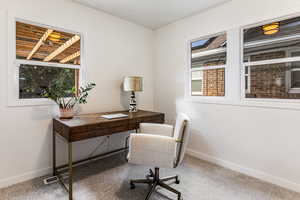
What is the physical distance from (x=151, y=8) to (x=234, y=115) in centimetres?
209

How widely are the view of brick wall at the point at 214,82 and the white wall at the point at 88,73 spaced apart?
1187 mm

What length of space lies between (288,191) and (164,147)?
1607mm

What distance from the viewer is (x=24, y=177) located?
78.9 inches

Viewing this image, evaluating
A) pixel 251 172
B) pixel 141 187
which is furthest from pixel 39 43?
pixel 251 172

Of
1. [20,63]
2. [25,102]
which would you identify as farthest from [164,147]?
[20,63]

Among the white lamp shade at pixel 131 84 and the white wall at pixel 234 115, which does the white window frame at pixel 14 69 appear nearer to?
the white lamp shade at pixel 131 84

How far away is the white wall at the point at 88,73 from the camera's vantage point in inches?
74.5

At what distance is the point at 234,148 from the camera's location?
2.33 metres

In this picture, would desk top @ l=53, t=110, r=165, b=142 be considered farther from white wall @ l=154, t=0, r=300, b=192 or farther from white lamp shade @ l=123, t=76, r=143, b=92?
white wall @ l=154, t=0, r=300, b=192

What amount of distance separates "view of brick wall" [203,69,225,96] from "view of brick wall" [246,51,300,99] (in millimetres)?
391

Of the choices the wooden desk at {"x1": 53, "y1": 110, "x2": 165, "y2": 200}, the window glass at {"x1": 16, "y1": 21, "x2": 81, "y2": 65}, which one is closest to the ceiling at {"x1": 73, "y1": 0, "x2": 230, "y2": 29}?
the window glass at {"x1": 16, "y1": 21, "x2": 81, "y2": 65}

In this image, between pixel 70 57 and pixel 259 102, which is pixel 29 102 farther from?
pixel 259 102

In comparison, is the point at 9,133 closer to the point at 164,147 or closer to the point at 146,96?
the point at 164,147

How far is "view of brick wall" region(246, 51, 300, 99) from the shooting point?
1979mm
